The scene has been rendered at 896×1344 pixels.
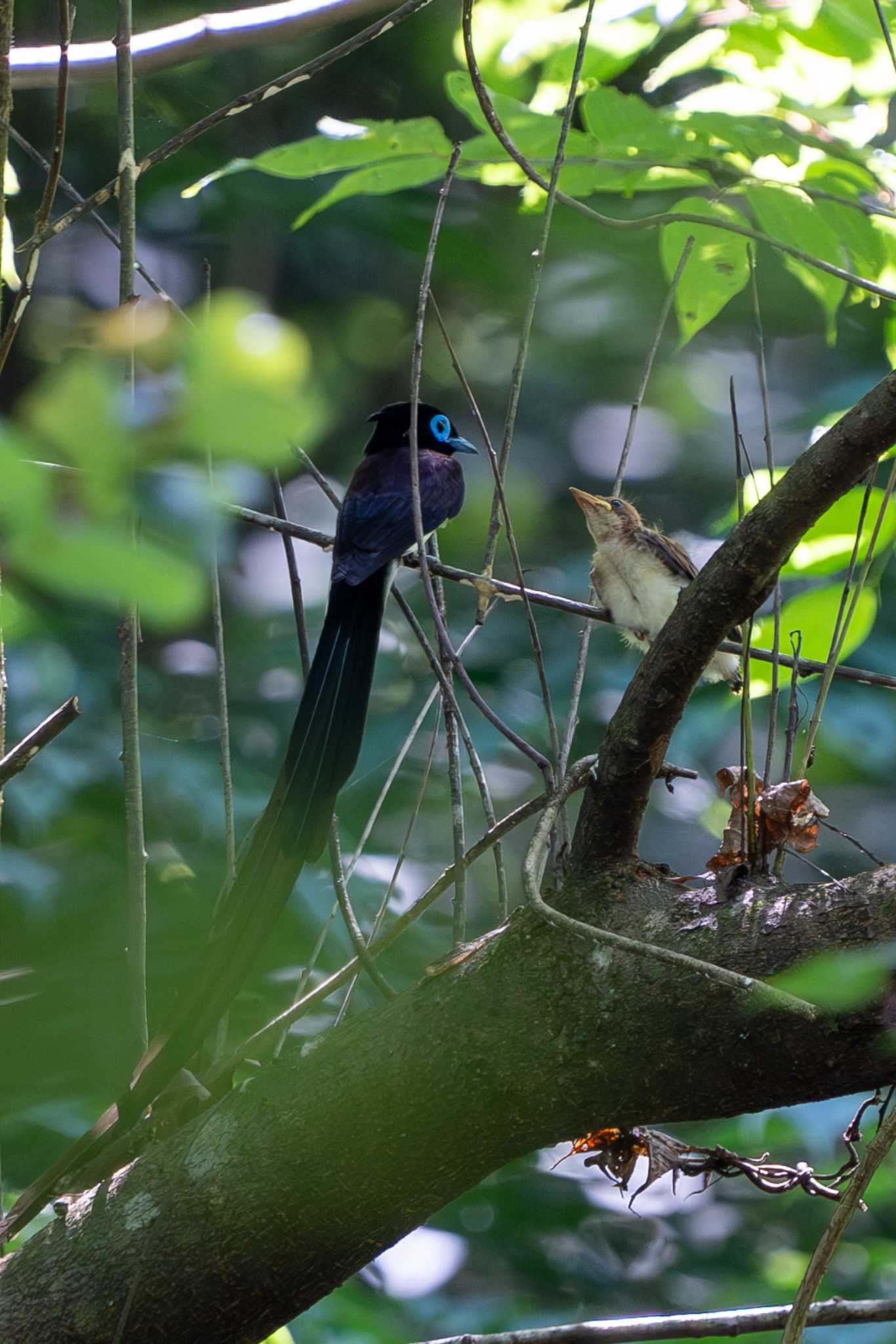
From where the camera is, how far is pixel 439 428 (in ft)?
8.47

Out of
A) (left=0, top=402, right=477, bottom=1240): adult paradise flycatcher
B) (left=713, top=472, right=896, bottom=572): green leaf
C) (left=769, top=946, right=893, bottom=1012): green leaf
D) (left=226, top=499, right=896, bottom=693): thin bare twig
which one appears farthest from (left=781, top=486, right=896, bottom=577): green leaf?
(left=769, top=946, right=893, bottom=1012): green leaf

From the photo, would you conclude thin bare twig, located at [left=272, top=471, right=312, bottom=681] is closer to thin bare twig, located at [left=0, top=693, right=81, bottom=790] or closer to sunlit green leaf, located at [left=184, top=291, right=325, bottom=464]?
thin bare twig, located at [left=0, top=693, right=81, bottom=790]

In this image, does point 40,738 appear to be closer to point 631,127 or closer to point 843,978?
point 843,978

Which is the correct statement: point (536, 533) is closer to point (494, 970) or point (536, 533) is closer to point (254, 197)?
point (254, 197)

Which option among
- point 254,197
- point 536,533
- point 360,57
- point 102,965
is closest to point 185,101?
point 254,197

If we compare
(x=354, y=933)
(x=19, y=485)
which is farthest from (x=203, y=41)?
(x=19, y=485)

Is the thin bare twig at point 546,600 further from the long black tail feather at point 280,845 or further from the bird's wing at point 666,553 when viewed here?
the bird's wing at point 666,553

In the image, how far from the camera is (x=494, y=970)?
989 millimetres

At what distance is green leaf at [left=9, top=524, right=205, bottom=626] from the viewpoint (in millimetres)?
377

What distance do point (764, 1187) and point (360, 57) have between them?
4068 millimetres

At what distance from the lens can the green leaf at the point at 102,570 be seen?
377 mm

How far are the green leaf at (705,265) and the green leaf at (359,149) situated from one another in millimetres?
286

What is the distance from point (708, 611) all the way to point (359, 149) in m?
0.77

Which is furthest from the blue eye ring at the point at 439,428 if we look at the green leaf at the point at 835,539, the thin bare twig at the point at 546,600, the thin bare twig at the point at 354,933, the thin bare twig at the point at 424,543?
the thin bare twig at the point at 354,933
